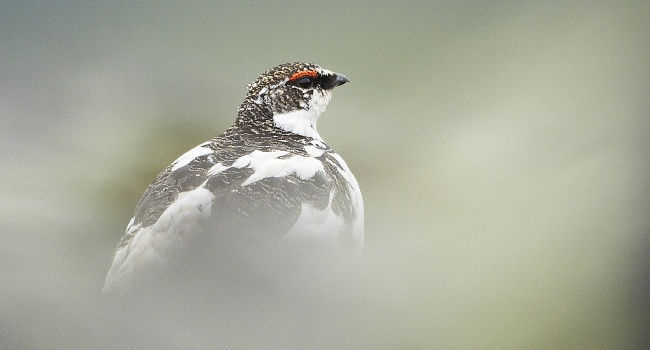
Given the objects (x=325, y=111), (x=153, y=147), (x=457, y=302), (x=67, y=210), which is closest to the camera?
(x=457, y=302)

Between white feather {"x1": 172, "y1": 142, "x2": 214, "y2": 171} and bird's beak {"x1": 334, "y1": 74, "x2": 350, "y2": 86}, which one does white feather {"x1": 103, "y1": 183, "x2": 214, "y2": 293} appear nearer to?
white feather {"x1": 172, "y1": 142, "x2": 214, "y2": 171}

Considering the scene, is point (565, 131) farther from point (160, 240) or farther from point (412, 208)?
point (160, 240)

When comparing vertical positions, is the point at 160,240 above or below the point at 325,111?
below

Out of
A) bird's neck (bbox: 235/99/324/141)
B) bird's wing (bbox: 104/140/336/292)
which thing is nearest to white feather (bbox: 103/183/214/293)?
bird's wing (bbox: 104/140/336/292)

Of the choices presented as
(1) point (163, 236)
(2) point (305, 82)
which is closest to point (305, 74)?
(2) point (305, 82)

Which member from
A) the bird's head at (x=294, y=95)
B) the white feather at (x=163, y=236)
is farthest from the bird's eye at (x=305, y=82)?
the white feather at (x=163, y=236)

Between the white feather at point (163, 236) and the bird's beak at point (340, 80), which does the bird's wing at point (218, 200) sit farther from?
the bird's beak at point (340, 80)

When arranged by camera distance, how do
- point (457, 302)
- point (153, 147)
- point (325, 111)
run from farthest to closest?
point (325, 111)
point (153, 147)
point (457, 302)

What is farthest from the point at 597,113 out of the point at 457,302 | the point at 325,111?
the point at 325,111
